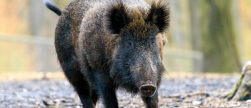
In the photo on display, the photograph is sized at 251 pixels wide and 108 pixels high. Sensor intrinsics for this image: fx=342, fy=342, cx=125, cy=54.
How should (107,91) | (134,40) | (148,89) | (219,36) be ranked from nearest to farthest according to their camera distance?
A: 1. (148,89)
2. (134,40)
3. (107,91)
4. (219,36)

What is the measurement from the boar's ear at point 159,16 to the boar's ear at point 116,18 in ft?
0.93

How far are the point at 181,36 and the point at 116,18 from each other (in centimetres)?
1645

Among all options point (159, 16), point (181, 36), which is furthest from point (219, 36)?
point (181, 36)

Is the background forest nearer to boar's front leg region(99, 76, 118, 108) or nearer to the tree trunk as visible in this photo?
boar's front leg region(99, 76, 118, 108)

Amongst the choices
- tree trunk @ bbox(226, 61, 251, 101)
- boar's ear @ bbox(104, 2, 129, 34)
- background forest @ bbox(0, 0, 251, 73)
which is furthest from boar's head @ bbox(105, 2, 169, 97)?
tree trunk @ bbox(226, 61, 251, 101)

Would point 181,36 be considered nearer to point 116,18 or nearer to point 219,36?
point 219,36

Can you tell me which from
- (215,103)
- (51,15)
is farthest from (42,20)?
(215,103)

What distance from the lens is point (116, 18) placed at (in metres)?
4.05

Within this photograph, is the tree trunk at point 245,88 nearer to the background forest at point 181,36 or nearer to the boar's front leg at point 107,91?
the background forest at point 181,36

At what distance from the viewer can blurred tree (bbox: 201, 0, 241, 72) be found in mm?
11484

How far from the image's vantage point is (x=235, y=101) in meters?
5.17

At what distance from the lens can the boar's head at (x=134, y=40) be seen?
148 inches

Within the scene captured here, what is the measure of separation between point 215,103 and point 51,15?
15.2 meters

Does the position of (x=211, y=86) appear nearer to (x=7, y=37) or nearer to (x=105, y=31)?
(x=105, y=31)
